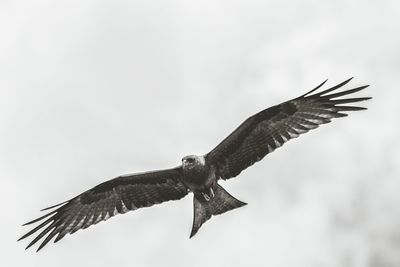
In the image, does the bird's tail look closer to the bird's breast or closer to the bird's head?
the bird's breast

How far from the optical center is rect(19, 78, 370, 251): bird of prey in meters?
13.8

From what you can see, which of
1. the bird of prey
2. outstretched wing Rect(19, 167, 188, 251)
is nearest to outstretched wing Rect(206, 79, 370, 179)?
the bird of prey

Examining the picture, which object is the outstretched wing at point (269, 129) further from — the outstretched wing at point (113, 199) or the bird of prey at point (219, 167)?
the outstretched wing at point (113, 199)

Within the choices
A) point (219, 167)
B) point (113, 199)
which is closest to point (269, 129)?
point (219, 167)

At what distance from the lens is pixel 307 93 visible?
43.9 ft

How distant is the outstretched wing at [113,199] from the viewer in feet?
48.3

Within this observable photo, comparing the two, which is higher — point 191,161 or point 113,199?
point 113,199

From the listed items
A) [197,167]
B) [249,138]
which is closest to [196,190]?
[197,167]

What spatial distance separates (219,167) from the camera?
563 inches

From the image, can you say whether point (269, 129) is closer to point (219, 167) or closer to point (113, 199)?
point (219, 167)

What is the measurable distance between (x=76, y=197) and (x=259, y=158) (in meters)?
3.88

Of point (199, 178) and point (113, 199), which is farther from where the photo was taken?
point (113, 199)

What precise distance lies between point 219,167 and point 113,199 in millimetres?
2343

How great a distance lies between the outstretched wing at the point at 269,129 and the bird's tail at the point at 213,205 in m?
0.46
